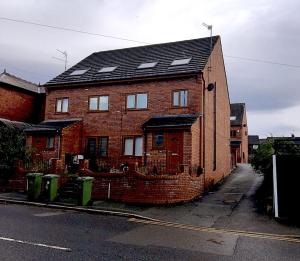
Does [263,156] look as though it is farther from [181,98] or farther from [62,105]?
[62,105]

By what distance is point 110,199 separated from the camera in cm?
1592

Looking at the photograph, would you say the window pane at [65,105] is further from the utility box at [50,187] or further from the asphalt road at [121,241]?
the asphalt road at [121,241]

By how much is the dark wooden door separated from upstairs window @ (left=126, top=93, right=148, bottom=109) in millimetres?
3390

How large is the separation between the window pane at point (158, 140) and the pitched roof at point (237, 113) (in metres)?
32.7

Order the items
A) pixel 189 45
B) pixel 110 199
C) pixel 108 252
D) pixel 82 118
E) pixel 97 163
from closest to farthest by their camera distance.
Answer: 1. pixel 108 252
2. pixel 110 199
3. pixel 97 163
4. pixel 82 118
5. pixel 189 45

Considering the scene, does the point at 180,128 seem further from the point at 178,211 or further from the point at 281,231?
the point at 281,231

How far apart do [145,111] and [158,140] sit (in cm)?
267

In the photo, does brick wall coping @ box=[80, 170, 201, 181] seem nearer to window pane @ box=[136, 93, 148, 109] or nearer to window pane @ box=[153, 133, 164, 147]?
window pane @ box=[153, 133, 164, 147]

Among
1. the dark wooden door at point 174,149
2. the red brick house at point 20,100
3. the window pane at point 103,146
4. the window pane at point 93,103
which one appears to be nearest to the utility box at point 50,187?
the dark wooden door at point 174,149

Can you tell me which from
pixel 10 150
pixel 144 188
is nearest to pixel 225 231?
pixel 144 188

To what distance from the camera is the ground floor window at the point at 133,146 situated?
2124 cm

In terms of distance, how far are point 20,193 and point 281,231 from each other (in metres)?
12.6

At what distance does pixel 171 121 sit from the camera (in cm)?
1959

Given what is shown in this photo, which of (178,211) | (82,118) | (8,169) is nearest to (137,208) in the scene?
(178,211)
